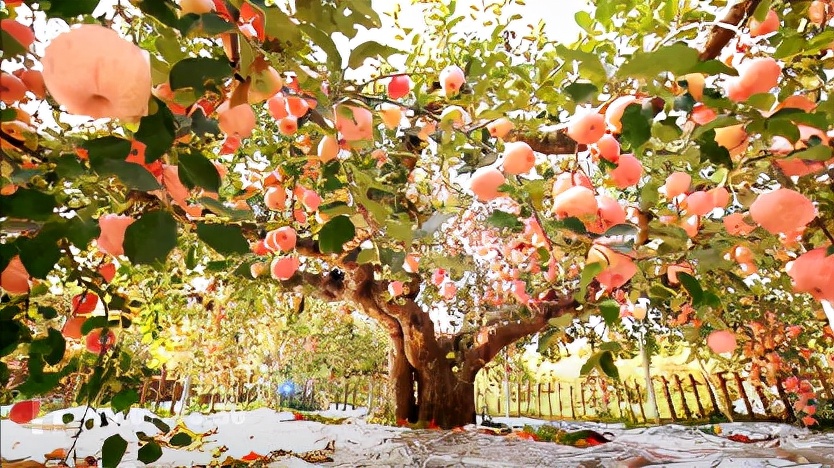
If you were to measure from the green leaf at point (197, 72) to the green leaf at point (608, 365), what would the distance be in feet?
2.98

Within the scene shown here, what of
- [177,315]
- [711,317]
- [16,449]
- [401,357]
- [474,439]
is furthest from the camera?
[401,357]

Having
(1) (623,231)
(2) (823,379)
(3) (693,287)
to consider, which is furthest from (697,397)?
(1) (623,231)

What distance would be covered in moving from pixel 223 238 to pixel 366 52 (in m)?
0.48

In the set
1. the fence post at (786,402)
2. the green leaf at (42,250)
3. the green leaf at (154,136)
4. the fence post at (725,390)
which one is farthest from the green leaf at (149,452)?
the fence post at (725,390)

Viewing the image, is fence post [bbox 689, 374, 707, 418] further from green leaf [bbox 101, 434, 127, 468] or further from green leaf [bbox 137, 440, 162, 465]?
green leaf [bbox 101, 434, 127, 468]

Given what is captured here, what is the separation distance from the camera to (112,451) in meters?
1.05

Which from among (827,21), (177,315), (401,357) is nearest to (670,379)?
(401,357)

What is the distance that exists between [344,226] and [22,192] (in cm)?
49

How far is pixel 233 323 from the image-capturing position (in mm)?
5562

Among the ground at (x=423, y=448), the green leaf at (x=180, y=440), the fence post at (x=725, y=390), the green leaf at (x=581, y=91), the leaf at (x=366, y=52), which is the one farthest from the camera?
the fence post at (x=725, y=390)

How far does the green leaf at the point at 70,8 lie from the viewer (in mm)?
752

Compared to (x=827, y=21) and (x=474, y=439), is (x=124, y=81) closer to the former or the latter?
(x=827, y=21)

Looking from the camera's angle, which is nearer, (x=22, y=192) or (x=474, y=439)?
(x=22, y=192)

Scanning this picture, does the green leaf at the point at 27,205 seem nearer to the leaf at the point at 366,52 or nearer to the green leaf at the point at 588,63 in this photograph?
the leaf at the point at 366,52
